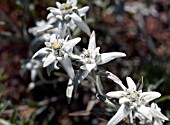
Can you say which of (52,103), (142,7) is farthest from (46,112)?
(142,7)

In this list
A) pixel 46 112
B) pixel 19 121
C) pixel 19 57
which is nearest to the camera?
pixel 19 121

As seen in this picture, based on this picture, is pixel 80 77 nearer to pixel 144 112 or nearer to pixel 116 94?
pixel 116 94

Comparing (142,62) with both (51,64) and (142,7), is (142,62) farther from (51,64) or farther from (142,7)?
(51,64)

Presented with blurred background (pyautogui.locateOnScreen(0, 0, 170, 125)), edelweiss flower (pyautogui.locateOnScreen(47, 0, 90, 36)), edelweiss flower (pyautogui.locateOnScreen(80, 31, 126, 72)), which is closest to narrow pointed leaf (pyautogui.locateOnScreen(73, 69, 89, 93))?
edelweiss flower (pyautogui.locateOnScreen(80, 31, 126, 72))

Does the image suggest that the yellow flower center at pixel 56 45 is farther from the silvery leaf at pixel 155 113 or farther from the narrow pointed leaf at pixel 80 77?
the silvery leaf at pixel 155 113

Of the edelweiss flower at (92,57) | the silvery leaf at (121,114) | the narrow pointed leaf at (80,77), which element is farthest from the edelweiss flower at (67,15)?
the silvery leaf at (121,114)

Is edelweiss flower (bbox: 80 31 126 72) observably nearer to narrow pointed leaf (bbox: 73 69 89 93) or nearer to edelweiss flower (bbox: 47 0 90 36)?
narrow pointed leaf (bbox: 73 69 89 93)
